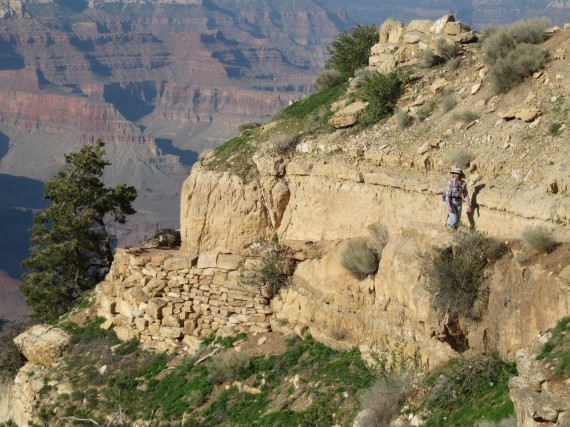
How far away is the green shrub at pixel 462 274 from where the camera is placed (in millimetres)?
14867

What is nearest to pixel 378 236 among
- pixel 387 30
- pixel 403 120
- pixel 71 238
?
pixel 403 120

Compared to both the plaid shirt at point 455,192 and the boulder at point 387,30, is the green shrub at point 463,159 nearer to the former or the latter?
the plaid shirt at point 455,192

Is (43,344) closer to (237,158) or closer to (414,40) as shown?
(237,158)

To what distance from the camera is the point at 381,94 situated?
20.3m

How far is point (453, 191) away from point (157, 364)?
793 centimetres

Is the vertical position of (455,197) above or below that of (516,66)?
below

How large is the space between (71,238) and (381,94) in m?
10.6

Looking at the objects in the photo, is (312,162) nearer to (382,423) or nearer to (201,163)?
(201,163)

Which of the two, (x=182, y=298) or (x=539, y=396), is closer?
(x=539, y=396)

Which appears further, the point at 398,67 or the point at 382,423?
the point at 398,67

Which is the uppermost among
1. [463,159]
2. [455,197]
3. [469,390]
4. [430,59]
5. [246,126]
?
[430,59]

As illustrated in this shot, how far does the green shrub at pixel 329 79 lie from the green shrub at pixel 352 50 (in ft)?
0.39

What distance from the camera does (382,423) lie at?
13.9 m

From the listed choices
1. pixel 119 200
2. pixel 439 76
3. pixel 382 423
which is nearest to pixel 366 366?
pixel 382 423
